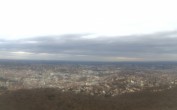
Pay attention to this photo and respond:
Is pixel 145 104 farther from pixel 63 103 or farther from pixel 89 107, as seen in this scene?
pixel 63 103

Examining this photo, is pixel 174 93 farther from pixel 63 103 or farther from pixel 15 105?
pixel 15 105

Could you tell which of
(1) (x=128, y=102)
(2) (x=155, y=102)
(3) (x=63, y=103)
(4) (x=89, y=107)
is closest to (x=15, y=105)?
(3) (x=63, y=103)

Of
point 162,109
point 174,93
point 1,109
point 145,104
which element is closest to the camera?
point 1,109

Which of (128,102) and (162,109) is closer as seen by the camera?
(162,109)

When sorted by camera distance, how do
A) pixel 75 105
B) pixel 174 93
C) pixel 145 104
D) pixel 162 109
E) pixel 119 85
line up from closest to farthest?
1. pixel 162 109
2. pixel 75 105
3. pixel 145 104
4. pixel 174 93
5. pixel 119 85

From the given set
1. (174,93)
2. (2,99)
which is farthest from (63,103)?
(174,93)

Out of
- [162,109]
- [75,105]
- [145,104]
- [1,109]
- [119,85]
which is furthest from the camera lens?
[119,85]

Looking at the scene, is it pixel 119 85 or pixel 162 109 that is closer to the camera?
pixel 162 109

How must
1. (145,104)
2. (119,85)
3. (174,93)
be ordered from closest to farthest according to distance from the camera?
(145,104), (174,93), (119,85)
